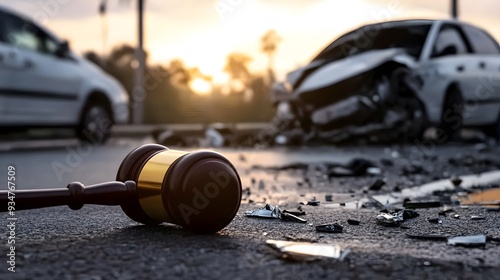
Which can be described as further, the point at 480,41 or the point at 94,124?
the point at 480,41

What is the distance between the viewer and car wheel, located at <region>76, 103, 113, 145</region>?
10.4 m

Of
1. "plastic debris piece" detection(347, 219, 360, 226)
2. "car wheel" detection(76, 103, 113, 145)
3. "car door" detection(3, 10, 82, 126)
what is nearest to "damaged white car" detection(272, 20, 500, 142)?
"car wheel" detection(76, 103, 113, 145)

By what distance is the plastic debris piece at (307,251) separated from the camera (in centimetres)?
222

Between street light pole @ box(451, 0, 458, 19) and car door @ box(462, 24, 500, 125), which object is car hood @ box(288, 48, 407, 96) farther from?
street light pole @ box(451, 0, 458, 19)

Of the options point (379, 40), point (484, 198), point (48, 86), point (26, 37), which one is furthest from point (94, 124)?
point (484, 198)

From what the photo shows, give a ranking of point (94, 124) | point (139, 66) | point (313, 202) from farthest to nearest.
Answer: point (139, 66) → point (94, 124) → point (313, 202)

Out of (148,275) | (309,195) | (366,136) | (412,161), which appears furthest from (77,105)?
(148,275)

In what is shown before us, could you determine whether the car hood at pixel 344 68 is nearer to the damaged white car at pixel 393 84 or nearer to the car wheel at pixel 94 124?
the damaged white car at pixel 393 84

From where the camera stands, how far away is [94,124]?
10.6 meters

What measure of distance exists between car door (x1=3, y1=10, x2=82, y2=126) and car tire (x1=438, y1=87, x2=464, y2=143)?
5.18 m

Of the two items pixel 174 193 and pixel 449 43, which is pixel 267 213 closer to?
pixel 174 193

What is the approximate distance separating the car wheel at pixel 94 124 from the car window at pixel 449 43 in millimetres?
4847

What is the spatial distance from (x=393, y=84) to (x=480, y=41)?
2.29 meters

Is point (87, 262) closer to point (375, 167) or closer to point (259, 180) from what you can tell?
point (259, 180)
